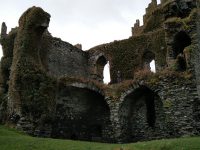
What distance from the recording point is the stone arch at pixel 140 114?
111 ft

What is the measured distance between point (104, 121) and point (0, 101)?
8808 millimetres

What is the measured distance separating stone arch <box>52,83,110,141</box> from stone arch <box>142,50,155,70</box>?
6.84m

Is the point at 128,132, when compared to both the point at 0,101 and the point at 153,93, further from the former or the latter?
the point at 0,101

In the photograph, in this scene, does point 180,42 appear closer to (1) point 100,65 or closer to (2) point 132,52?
(2) point 132,52

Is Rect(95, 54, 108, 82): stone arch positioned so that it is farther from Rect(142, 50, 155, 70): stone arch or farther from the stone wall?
Rect(142, 50, 155, 70): stone arch

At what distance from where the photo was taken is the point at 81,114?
3644 centimetres

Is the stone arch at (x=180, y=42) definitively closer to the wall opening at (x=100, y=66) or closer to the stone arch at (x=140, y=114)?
the stone arch at (x=140, y=114)

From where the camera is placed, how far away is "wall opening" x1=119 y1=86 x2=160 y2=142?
34281mm

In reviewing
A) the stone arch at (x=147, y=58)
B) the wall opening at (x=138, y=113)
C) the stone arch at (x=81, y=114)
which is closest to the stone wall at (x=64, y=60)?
the stone arch at (x=81, y=114)

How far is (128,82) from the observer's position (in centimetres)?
3459

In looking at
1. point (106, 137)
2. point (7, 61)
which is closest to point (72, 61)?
point (7, 61)

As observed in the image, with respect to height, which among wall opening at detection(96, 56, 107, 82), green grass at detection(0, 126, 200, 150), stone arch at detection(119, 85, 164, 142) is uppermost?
wall opening at detection(96, 56, 107, 82)

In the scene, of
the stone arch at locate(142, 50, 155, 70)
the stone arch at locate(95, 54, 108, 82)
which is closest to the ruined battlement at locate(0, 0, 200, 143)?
the stone arch at locate(142, 50, 155, 70)

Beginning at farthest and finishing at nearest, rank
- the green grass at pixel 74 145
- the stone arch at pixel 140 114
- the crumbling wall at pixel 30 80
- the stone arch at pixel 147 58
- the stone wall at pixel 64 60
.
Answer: the stone arch at pixel 147 58, the stone wall at pixel 64 60, the stone arch at pixel 140 114, the crumbling wall at pixel 30 80, the green grass at pixel 74 145
